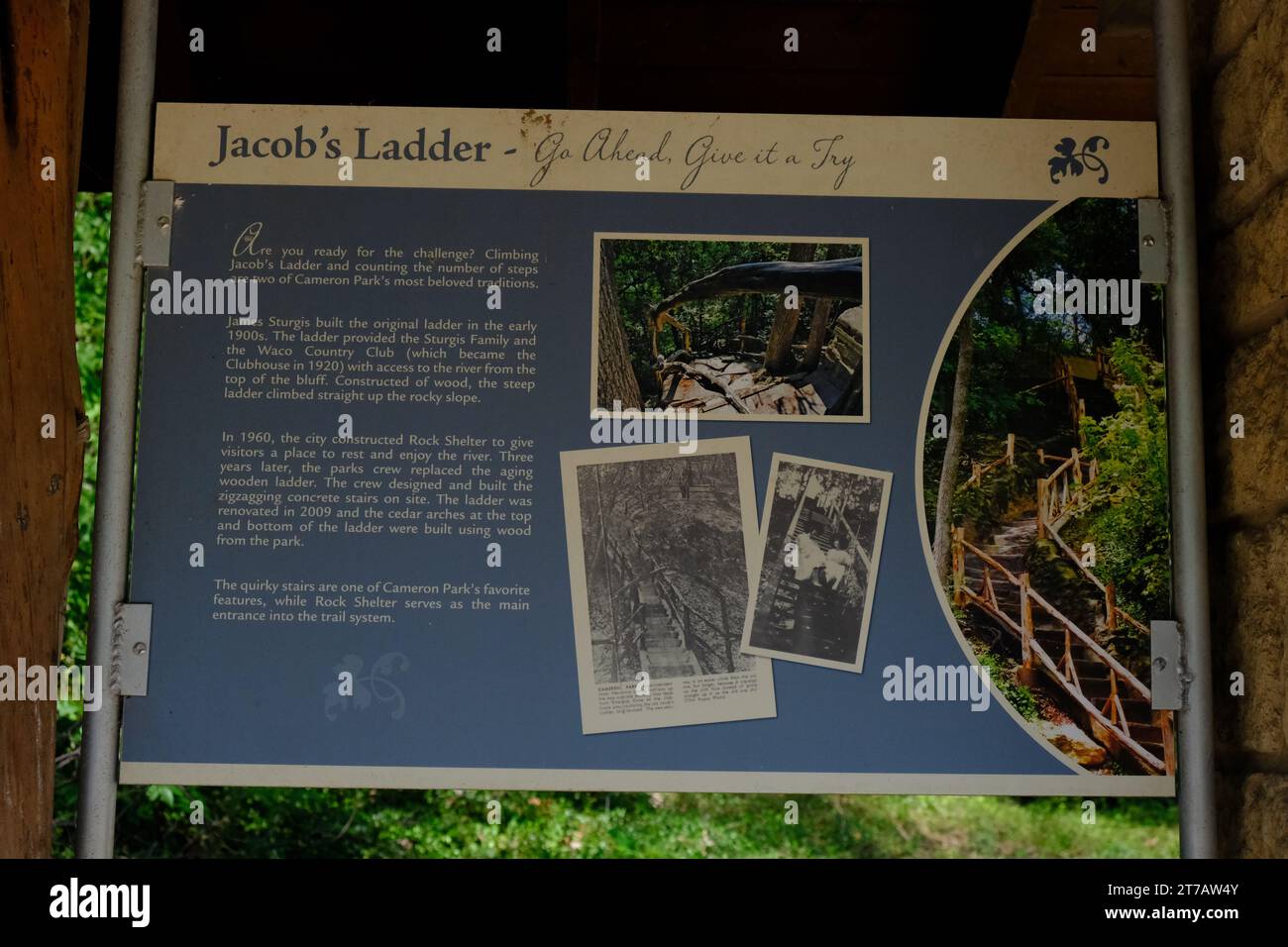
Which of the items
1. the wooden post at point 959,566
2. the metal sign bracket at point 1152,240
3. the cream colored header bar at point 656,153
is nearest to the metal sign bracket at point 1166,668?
the wooden post at point 959,566

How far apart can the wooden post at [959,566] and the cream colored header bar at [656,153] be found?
2.59ft

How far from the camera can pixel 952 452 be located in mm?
2738

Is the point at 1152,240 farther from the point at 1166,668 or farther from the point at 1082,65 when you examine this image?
the point at 1082,65

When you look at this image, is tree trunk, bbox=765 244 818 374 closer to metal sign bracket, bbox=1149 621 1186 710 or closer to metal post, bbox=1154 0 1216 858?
metal post, bbox=1154 0 1216 858

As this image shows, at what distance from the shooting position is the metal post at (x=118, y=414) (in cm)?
261

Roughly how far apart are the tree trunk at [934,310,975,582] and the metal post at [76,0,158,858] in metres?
1.81

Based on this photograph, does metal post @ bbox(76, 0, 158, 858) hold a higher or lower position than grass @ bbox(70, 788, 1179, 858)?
higher

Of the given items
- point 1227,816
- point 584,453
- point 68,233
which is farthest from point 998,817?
point 68,233

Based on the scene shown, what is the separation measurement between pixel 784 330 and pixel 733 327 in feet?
0.38

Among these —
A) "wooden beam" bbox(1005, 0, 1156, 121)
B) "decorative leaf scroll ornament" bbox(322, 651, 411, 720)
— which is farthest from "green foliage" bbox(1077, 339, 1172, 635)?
"decorative leaf scroll ornament" bbox(322, 651, 411, 720)

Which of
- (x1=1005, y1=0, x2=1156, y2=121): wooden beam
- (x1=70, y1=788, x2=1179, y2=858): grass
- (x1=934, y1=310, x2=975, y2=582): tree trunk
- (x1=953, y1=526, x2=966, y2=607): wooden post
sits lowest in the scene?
(x1=70, y1=788, x2=1179, y2=858): grass

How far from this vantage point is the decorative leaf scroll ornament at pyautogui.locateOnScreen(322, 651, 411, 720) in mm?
2646

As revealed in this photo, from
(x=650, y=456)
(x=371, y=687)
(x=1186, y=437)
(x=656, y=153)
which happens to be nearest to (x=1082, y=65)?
(x=1186, y=437)
